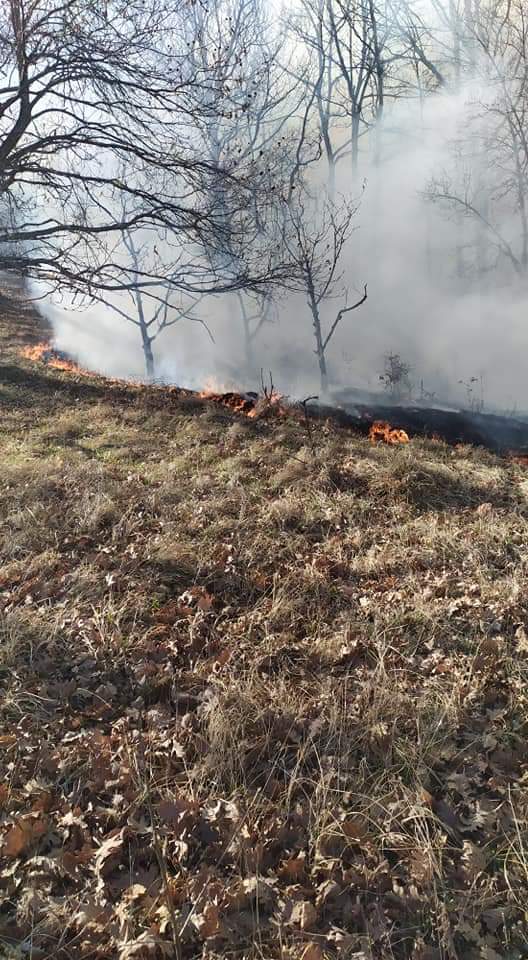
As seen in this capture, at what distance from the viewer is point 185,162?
620 centimetres

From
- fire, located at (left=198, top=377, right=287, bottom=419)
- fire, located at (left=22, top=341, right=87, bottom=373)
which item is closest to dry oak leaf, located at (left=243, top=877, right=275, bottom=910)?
fire, located at (left=198, top=377, right=287, bottom=419)

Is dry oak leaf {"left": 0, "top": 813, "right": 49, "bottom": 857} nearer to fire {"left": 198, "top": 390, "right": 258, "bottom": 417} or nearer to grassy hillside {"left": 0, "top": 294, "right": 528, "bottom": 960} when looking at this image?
grassy hillside {"left": 0, "top": 294, "right": 528, "bottom": 960}

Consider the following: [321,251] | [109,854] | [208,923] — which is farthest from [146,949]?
[321,251]

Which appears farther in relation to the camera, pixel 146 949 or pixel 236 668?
pixel 236 668

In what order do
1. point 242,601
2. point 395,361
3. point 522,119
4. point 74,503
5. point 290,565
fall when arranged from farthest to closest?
point 522,119
point 395,361
point 74,503
point 290,565
point 242,601

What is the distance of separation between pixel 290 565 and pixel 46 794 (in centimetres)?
255

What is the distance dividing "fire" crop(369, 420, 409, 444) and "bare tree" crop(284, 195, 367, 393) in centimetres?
364

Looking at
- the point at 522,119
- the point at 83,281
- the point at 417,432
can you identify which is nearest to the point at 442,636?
the point at 83,281

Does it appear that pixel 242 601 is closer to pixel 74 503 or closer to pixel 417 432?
pixel 74 503

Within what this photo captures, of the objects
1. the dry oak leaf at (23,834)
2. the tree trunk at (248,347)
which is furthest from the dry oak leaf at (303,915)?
the tree trunk at (248,347)

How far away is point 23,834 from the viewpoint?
82.6 inches

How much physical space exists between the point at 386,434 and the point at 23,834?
26.6ft

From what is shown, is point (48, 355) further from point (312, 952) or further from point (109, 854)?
point (312, 952)

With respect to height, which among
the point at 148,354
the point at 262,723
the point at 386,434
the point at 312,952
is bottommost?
the point at 312,952
